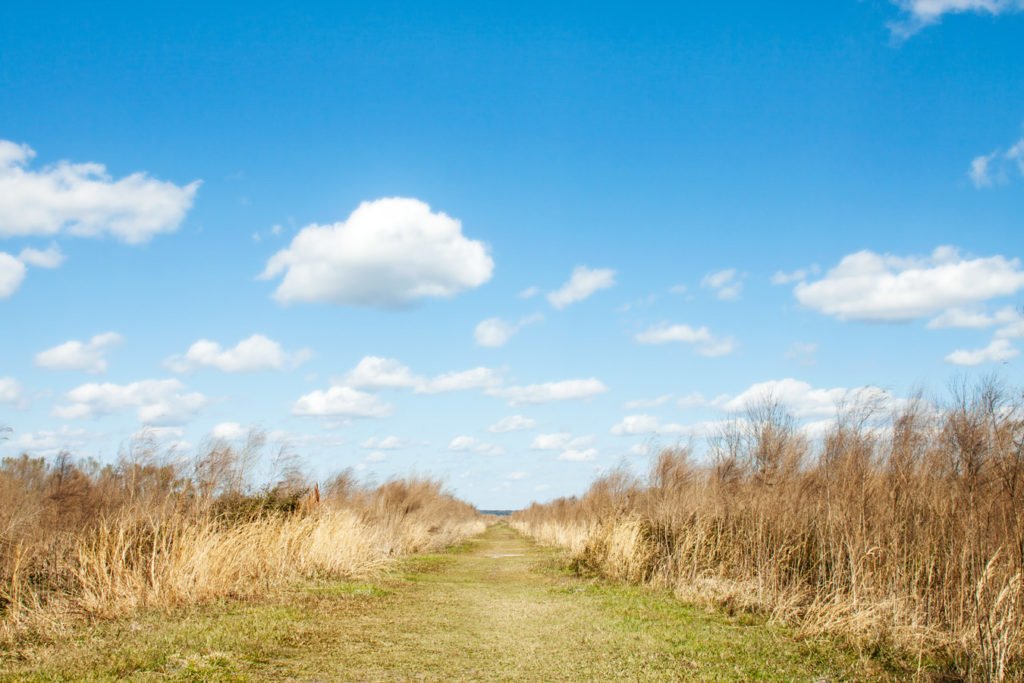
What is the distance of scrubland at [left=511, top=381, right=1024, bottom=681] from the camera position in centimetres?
780

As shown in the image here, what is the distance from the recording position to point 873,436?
12.3 metres

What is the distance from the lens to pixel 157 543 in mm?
11250

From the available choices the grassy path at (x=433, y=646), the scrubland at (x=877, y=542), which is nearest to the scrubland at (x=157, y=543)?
the grassy path at (x=433, y=646)

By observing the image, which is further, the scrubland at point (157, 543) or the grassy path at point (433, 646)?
the scrubland at point (157, 543)

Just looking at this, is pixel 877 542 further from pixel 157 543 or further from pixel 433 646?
pixel 157 543

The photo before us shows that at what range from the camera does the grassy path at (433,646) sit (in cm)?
698

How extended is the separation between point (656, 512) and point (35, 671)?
1362 centimetres

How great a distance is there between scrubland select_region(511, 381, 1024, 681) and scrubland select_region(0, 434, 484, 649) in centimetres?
761

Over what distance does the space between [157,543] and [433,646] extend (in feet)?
18.0

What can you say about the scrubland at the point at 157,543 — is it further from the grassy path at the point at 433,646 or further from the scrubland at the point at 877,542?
the scrubland at the point at 877,542

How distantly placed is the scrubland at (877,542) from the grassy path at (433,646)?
1.00 meters

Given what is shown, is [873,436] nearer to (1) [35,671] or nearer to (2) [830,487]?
(2) [830,487]

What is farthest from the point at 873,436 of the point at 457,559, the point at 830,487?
the point at 457,559

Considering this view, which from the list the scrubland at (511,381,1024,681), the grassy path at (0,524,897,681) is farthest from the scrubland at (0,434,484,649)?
the scrubland at (511,381,1024,681)
